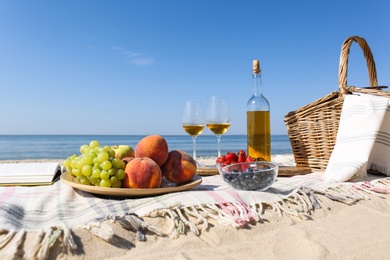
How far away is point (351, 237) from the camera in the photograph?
46.1 inches

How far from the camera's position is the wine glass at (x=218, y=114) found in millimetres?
2287

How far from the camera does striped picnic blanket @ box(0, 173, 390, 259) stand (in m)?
1.01

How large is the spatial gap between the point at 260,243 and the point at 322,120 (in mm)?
1546

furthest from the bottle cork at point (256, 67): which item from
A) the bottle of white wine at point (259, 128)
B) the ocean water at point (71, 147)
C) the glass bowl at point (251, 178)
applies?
the ocean water at point (71, 147)

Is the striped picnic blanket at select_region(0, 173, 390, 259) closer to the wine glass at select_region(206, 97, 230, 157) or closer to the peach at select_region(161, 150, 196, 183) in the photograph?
the peach at select_region(161, 150, 196, 183)

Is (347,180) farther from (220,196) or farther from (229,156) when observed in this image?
(220,196)

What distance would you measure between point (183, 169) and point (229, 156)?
1.53 feet

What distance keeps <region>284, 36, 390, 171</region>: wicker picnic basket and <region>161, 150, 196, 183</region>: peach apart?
4.05 ft

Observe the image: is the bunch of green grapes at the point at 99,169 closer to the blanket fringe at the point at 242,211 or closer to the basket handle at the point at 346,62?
the blanket fringe at the point at 242,211

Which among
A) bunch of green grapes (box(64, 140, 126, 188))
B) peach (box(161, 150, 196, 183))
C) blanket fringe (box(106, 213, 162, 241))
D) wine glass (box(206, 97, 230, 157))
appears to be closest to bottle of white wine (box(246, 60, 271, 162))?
wine glass (box(206, 97, 230, 157))

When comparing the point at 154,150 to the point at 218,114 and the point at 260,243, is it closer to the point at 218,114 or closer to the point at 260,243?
the point at 260,243

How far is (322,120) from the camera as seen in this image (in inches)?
93.8

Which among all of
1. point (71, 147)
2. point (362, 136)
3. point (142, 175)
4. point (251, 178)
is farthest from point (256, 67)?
point (71, 147)

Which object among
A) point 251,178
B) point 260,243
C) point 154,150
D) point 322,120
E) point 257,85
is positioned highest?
point 257,85
